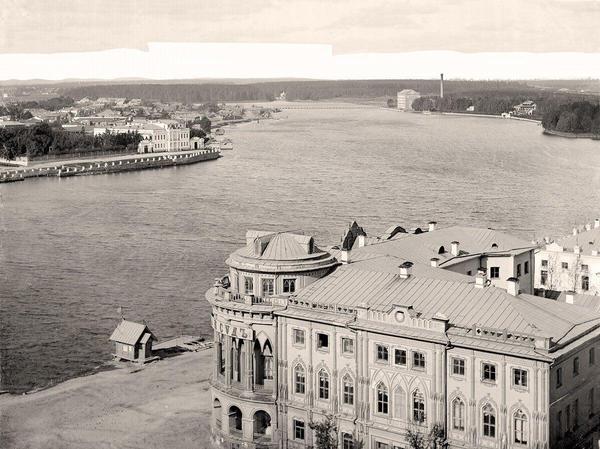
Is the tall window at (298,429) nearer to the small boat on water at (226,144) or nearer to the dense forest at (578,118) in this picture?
the small boat on water at (226,144)

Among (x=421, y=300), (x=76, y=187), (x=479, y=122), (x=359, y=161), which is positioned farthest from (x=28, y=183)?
(x=479, y=122)

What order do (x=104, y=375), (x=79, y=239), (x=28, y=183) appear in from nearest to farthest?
(x=104, y=375)
(x=79, y=239)
(x=28, y=183)

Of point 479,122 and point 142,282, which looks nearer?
point 142,282

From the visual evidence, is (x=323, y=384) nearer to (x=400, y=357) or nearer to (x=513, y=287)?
(x=400, y=357)

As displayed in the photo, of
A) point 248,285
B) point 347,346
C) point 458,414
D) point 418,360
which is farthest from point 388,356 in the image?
point 248,285

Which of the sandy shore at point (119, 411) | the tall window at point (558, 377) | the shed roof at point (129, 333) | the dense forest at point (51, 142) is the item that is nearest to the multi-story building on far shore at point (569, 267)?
the sandy shore at point (119, 411)

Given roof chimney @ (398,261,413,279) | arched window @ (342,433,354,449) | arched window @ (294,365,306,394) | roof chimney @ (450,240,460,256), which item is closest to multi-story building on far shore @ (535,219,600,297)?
roof chimney @ (450,240,460,256)

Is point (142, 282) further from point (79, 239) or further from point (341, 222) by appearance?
point (341, 222)
